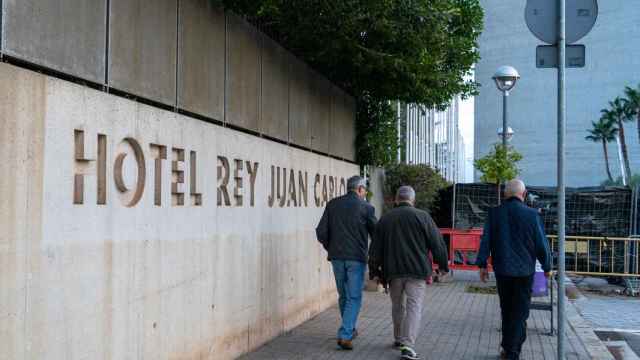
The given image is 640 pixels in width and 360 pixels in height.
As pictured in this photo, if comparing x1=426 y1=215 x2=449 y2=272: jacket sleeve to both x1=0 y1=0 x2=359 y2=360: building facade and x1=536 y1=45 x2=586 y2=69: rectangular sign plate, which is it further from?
x1=536 y1=45 x2=586 y2=69: rectangular sign plate

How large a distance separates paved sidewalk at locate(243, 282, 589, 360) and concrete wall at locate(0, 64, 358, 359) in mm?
482

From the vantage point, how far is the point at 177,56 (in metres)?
6.87

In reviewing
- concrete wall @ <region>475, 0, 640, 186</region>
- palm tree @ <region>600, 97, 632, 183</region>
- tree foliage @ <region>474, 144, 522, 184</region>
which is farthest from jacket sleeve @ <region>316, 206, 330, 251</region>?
palm tree @ <region>600, 97, 632, 183</region>

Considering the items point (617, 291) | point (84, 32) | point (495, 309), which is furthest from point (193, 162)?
point (617, 291)

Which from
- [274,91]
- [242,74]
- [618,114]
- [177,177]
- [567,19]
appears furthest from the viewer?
[618,114]

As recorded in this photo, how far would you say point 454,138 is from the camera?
7350 centimetres

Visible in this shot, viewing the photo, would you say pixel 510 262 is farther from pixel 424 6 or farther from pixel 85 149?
pixel 85 149

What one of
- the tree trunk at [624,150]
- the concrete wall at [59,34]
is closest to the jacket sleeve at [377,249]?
the concrete wall at [59,34]

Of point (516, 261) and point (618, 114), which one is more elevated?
point (618, 114)

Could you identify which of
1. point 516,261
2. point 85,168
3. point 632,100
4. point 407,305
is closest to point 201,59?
point 85,168

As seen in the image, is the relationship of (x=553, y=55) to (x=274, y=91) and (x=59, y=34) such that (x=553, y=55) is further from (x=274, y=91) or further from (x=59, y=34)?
(x=59, y=34)

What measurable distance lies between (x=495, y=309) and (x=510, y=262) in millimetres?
4676

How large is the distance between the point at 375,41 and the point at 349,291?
3.19m

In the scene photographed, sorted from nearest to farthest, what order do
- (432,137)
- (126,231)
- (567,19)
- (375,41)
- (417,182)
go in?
(126,231) < (567,19) < (375,41) < (417,182) < (432,137)
